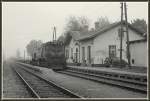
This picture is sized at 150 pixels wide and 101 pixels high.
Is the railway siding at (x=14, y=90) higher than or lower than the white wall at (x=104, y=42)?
lower

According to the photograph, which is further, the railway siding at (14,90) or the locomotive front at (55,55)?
the locomotive front at (55,55)

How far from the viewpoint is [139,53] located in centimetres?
3002

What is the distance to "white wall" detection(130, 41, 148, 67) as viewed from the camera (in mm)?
28969

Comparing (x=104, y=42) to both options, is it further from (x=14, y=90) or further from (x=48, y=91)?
(x=48, y=91)

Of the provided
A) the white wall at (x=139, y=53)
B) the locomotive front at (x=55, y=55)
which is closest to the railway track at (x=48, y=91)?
the locomotive front at (x=55, y=55)

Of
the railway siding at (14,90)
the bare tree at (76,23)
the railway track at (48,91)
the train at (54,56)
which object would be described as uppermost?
the bare tree at (76,23)

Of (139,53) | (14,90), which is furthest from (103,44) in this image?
(14,90)

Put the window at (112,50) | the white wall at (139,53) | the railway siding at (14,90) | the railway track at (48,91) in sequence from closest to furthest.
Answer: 1. the railway track at (48,91)
2. the railway siding at (14,90)
3. the white wall at (139,53)
4. the window at (112,50)

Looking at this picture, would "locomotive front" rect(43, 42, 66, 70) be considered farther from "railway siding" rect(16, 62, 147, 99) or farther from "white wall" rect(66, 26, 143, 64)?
"railway siding" rect(16, 62, 147, 99)

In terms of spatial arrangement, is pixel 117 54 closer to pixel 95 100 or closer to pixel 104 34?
pixel 104 34

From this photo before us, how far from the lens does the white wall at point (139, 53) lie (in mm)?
28969

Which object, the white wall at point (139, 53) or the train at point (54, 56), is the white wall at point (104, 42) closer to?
the white wall at point (139, 53)

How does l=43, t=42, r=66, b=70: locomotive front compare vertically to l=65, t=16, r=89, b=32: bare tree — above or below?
below

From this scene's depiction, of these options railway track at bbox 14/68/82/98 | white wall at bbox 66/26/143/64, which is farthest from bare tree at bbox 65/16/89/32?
railway track at bbox 14/68/82/98
